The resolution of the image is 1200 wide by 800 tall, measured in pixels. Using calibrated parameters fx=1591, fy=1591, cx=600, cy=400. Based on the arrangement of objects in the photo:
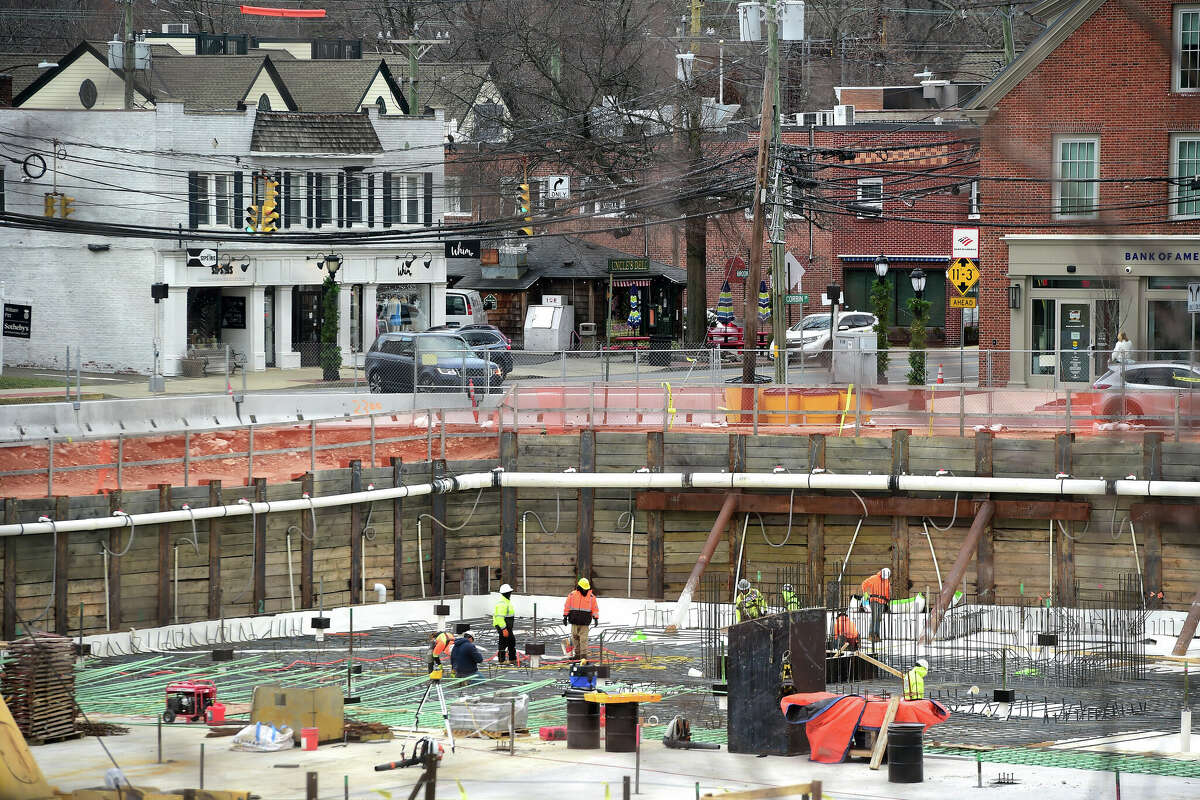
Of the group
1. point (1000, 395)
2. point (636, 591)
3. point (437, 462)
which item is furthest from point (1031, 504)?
point (437, 462)

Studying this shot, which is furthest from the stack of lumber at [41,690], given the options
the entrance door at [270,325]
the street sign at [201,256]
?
the entrance door at [270,325]

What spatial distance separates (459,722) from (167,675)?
21.0ft

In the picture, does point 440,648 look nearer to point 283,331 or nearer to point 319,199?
point 283,331

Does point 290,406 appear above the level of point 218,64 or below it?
below

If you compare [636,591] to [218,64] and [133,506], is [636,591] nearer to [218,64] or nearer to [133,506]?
[133,506]

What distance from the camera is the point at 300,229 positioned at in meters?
→ 56.0

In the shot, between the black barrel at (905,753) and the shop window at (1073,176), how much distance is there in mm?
12415

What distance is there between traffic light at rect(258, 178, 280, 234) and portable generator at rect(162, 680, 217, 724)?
89.6ft

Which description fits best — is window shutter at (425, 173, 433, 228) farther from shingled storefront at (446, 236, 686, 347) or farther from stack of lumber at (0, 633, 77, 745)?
stack of lumber at (0, 633, 77, 745)

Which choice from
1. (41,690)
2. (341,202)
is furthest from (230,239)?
(41,690)

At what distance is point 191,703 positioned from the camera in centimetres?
2162

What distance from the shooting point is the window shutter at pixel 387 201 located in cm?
5703

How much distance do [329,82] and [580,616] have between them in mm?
45029

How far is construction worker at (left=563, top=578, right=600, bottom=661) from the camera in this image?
27047 millimetres
